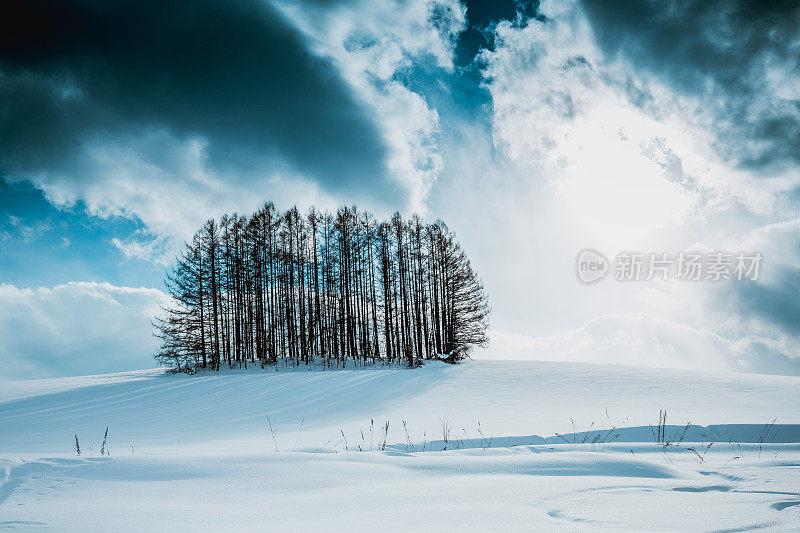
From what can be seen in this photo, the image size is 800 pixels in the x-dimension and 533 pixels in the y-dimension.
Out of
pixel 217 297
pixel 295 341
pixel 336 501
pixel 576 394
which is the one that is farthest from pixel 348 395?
pixel 217 297

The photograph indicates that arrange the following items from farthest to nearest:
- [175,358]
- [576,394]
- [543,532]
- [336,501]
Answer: [175,358], [576,394], [336,501], [543,532]

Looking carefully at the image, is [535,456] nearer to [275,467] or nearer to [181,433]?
[275,467]

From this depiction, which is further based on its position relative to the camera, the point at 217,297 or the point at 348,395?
the point at 217,297

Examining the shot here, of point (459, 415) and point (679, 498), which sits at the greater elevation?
point (679, 498)

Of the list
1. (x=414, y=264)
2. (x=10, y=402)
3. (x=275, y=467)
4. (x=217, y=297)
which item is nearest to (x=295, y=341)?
(x=217, y=297)

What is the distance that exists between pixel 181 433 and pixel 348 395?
14.5 feet

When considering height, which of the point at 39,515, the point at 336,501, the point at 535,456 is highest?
the point at 39,515

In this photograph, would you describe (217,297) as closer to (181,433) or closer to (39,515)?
(181,433)

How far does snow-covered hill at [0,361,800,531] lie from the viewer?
1941 millimetres

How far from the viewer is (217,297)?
21.2 meters

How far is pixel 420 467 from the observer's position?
3.02 m

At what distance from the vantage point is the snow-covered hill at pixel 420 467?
1941 mm

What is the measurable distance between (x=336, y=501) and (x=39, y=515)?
4.72 feet

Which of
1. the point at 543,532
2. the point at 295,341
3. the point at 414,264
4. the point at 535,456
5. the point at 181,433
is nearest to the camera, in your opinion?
the point at 543,532
